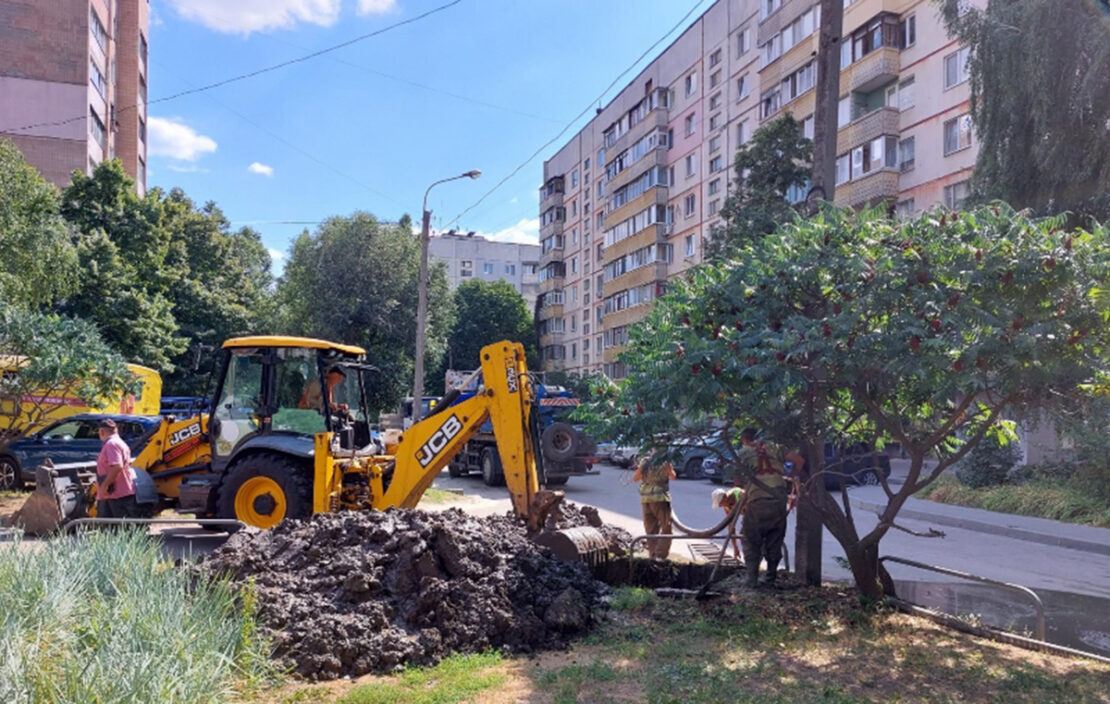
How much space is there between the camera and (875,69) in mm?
29422

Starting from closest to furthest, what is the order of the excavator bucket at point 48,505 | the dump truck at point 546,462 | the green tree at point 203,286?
1. the excavator bucket at point 48,505
2. the dump truck at point 546,462
3. the green tree at point 203,286

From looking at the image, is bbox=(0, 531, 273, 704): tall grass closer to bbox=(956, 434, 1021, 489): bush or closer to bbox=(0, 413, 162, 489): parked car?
bbox=(0, 413, 162, 489): parked car

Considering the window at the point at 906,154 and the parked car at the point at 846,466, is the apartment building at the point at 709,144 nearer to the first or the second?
the window at the point at 906,154

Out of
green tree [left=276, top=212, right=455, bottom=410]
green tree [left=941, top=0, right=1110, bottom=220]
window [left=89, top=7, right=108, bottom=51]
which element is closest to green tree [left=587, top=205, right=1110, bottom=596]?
green tree [left=941, top=0, right=1110, bottom=220]

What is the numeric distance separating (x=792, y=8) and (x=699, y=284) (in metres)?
30.6

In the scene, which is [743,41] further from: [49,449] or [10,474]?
[10,474]

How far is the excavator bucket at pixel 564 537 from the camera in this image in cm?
823

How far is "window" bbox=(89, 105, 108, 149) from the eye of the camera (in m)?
36.1

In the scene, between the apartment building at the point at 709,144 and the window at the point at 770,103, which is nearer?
the apartment building at the point at 709,144

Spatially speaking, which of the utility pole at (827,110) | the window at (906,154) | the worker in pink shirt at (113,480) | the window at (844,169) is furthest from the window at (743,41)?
the worker in pink shirt at (113,480)

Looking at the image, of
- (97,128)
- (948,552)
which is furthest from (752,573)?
(97,128)

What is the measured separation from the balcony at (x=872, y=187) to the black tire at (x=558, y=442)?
22178mm

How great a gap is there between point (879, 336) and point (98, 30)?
40.7 m

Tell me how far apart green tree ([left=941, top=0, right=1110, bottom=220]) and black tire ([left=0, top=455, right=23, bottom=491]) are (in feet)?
64.5
